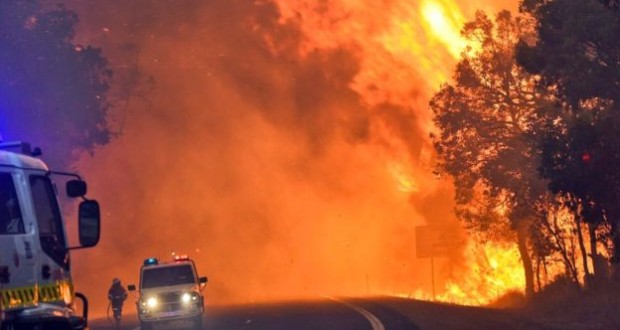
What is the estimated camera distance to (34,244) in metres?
10.0

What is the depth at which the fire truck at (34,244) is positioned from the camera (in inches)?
369

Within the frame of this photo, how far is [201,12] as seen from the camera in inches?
3871

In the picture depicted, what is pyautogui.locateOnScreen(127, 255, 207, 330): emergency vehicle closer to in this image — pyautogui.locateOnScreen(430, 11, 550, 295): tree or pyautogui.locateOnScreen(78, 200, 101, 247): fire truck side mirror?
pyautogui.locateOnScreen(430, 11, 550, 295): tree

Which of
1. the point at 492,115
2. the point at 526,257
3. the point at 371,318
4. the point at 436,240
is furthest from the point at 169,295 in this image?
the point at 436,240

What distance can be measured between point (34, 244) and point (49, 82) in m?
30.8

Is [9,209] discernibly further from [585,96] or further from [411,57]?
[411,57]

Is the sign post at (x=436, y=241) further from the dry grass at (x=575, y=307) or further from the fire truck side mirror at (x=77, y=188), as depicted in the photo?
the fire truck side mirror at (x=77, y=188)

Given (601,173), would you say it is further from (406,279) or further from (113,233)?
(406,279)

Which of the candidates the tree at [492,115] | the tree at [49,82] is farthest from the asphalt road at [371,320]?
the tree at [49,82]

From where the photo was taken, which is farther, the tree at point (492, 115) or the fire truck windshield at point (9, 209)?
the tree at point (492, 115)

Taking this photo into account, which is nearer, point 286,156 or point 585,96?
point 585,96

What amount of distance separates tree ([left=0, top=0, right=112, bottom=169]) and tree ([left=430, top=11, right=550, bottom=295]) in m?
15.7

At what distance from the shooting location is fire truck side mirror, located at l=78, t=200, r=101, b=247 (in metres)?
10.8

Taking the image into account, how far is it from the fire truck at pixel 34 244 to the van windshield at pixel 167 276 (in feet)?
63.2
